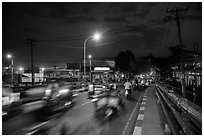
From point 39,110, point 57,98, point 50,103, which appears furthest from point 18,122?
point 57,98

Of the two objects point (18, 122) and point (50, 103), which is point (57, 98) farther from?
point (18, 122)

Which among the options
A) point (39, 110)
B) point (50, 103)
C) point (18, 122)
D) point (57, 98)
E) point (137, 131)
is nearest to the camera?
point (137, 131)

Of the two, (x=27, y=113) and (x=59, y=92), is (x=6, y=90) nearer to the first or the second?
(x=27, y=113)

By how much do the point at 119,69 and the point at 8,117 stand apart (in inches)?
2300

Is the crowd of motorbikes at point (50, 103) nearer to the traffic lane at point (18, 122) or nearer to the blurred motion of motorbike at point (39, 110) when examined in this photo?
the blurred motion of motorbike at point (39, 110)

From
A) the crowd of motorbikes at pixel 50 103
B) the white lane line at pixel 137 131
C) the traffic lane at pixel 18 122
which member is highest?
the crowd of motorbikes at pixel 50 103

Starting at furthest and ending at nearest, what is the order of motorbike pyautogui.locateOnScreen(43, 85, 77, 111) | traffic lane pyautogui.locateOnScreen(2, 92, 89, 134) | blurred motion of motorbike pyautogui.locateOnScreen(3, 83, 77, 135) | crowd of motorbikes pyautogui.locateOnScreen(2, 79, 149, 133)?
motorbike pyautogui.locateOnScreen(43, 85, 77, 111), crowd of motorbikes pyautogui.locateOnScreen(2, 79, 149, 133), blurred motion of motorbike pyautogui.locateOnScreen(3, 83, 77, 135), traffic lane pyautogui.locateOnScreen(2, 92, 89, 134)

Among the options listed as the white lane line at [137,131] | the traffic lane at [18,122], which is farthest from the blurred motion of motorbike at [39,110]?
the white lane line at [137,131]

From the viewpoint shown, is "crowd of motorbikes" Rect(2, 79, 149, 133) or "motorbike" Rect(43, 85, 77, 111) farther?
"motorbike" Rect(43, 85, 77, 111)

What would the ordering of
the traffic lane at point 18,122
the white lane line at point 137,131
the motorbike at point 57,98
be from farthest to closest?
the motorbike at point 57,98 → the traffic lane at point 18,122 → the white lane line at point 137,131

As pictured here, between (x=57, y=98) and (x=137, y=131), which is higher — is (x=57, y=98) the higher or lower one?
the higher one

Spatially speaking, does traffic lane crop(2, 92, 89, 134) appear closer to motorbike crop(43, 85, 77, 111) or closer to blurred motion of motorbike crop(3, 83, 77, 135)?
blurred motion of motorbike crop(3, 83, 77, 135)

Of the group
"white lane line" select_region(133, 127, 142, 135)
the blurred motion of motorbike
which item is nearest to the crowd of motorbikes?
the blurred motion of motorbike

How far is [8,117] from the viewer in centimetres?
827
